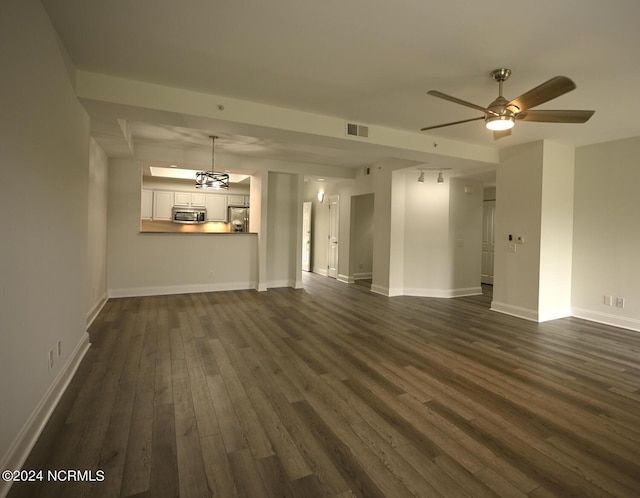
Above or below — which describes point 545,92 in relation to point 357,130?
below

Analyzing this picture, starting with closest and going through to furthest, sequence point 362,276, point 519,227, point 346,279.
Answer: point 519,227 → point 346,279 → point 362,276

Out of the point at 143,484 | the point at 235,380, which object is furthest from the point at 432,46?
the point at 143,484

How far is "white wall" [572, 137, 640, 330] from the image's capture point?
185 inches

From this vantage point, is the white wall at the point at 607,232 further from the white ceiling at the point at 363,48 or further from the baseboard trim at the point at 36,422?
the baseboard trim at the point at 36,422

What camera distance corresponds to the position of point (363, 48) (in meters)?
2.61

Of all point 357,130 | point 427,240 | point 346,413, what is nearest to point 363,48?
point 357,130

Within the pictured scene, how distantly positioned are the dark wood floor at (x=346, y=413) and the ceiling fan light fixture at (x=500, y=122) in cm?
230

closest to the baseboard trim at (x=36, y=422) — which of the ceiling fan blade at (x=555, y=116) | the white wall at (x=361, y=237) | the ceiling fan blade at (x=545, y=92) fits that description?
the ceiling fan blade at (x=545, y=92)

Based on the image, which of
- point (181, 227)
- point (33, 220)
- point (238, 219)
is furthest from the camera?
point (238, 219)

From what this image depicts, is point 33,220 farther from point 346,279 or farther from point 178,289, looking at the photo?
point 346,279

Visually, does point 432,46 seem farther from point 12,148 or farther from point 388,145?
point 12,148

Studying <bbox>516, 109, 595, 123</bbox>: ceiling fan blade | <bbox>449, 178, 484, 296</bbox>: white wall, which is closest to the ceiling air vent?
<bbox>516, 109, 595, 123</bbox>: ceiling fan blade

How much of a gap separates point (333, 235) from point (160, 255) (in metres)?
4.44

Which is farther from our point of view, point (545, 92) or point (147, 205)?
point (147, 205)
